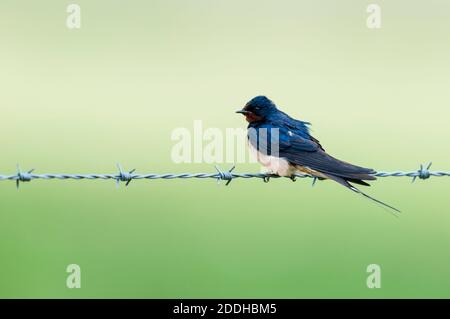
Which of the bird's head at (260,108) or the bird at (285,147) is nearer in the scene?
the bird at (285,147)

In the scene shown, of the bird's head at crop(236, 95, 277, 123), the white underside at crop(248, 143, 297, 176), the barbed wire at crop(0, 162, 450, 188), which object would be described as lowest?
the barbed wire at crop(0, 162, 450, 188)

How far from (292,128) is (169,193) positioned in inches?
114

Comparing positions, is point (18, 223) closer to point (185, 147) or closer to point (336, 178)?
point (185, 147)

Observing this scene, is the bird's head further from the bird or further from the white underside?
the white underside

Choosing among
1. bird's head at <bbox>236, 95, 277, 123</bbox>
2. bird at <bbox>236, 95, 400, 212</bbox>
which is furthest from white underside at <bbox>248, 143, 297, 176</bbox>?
bird's head at <bbox>236, 95, 277, 123</bbox>

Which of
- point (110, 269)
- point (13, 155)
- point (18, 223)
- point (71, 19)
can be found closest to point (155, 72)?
point (71, 19)

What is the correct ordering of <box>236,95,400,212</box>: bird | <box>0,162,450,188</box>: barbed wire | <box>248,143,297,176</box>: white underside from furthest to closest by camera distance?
<box>248,143,297,176</box>: white underside
<box>236,95,400,212</box>: bird
<box>0,162,450,188</box>: barbed wire

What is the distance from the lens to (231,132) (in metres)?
6.21

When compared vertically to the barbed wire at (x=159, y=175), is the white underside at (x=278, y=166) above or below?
above

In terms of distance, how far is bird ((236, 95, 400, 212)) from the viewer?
15.8 feet

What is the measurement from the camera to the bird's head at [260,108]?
538 cm

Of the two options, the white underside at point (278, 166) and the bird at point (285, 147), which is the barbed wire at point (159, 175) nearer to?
the bird at point (285, 147)

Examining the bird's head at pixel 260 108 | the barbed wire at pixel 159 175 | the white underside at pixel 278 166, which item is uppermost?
the bird's head at pixel 260 108

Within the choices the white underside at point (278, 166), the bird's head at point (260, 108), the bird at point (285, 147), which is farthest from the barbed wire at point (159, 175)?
the bird's head at point (260, 108)
